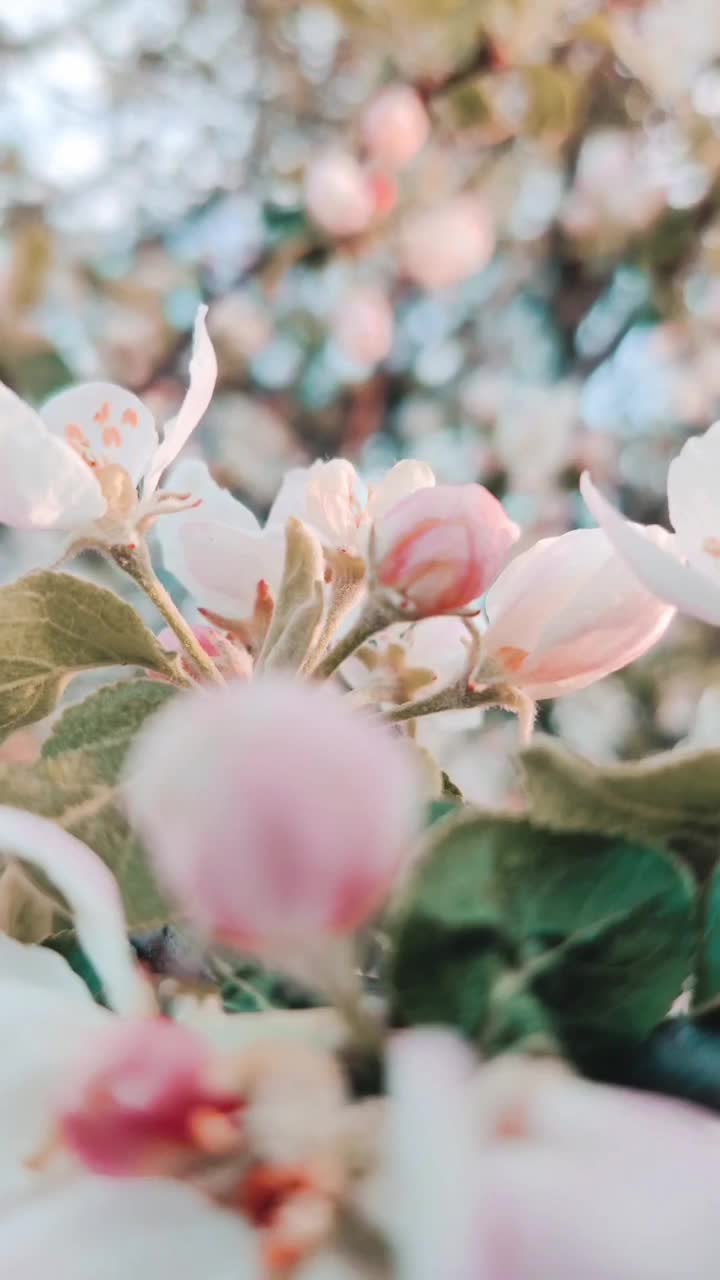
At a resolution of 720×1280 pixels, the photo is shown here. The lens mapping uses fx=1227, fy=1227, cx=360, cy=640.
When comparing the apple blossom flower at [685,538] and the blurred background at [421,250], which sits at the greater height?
the apple blossom flower at [685,538]

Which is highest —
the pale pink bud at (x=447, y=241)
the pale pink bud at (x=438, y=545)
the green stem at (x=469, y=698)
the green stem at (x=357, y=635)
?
the pale pink bud at (x=438, y=545)

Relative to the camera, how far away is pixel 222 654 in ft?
1.57

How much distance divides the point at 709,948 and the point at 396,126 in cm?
209

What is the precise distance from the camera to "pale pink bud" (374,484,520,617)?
16.7 inches

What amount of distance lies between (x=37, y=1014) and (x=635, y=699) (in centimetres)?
317

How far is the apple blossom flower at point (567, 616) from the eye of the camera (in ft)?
1.39

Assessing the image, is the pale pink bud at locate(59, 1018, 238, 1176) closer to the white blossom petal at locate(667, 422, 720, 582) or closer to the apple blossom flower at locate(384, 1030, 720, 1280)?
the apple blossom flower at locate(384, 1030, 720, 1280)

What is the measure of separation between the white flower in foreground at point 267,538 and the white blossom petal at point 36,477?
44 millimetres

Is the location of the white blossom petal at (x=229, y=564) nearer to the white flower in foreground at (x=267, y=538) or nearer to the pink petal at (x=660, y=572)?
the white flower in foreground at (x=267, y=538)

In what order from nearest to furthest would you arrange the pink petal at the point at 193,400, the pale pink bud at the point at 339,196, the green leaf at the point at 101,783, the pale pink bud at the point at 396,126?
the green leaf at the point at 101,783
the pink petal at the point at 193,400
the pale pink bud at the point at 396,126
the pale pink bud at the point at 339,196

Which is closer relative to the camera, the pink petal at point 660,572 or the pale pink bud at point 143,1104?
the pale pink bud at point 143,1104

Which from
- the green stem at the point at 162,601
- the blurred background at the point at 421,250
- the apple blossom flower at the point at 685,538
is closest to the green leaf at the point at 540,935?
the apple blossom flower at the point at 685,538

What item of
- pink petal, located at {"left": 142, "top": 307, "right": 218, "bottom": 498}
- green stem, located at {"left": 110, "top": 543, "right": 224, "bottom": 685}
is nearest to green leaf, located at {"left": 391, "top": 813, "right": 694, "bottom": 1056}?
green stem, located at {"left": 110, "top": 543, "right": 224, "bottom": 685}

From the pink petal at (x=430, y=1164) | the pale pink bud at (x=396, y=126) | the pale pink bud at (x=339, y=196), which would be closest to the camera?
the pink petal at (x=430, y=1164)
